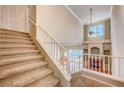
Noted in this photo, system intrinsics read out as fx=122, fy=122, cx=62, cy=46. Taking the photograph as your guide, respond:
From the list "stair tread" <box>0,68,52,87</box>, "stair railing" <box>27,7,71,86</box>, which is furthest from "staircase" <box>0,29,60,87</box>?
"stair railing" <box>27,7,71,86</box>

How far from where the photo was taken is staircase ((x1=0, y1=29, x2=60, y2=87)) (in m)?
1.60

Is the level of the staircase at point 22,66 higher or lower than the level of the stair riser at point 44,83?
higher

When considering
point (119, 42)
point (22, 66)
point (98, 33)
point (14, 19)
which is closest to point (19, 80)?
point (22, 66)

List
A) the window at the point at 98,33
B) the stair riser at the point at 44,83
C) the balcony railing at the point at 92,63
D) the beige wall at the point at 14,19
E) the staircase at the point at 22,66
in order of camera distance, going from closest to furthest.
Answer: the staircase at the point at 22,66 → the stair riser at the point at 44,83 → the balcony railing at the point at 92,63 → the beige wall at the point at 14,19 → the window at the point at 98,33

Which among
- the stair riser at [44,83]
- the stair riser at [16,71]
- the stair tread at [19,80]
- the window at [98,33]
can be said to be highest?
the window at [98,33]

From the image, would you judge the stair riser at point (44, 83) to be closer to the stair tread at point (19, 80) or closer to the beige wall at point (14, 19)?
the stair tread at point (19, 80)

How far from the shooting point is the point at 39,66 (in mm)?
2303

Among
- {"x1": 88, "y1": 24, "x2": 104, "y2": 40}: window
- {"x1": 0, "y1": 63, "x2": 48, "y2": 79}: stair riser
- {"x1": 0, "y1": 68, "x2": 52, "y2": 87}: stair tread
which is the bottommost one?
{"x1": 0, "y1": 68, "x2": 52, "y2": 87}: stair tread

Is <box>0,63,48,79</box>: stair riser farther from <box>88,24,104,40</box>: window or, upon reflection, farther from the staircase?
<box>88,24,104,40</box>: window

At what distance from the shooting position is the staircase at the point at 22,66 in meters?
1.60

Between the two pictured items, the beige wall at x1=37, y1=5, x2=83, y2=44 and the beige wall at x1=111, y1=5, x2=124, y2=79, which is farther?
the beige wall at x1=37, y1=5, x2=83, y2=44

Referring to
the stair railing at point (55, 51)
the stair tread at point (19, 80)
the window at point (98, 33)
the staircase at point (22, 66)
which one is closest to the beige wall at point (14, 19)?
the stair railing at point (55, 51)
